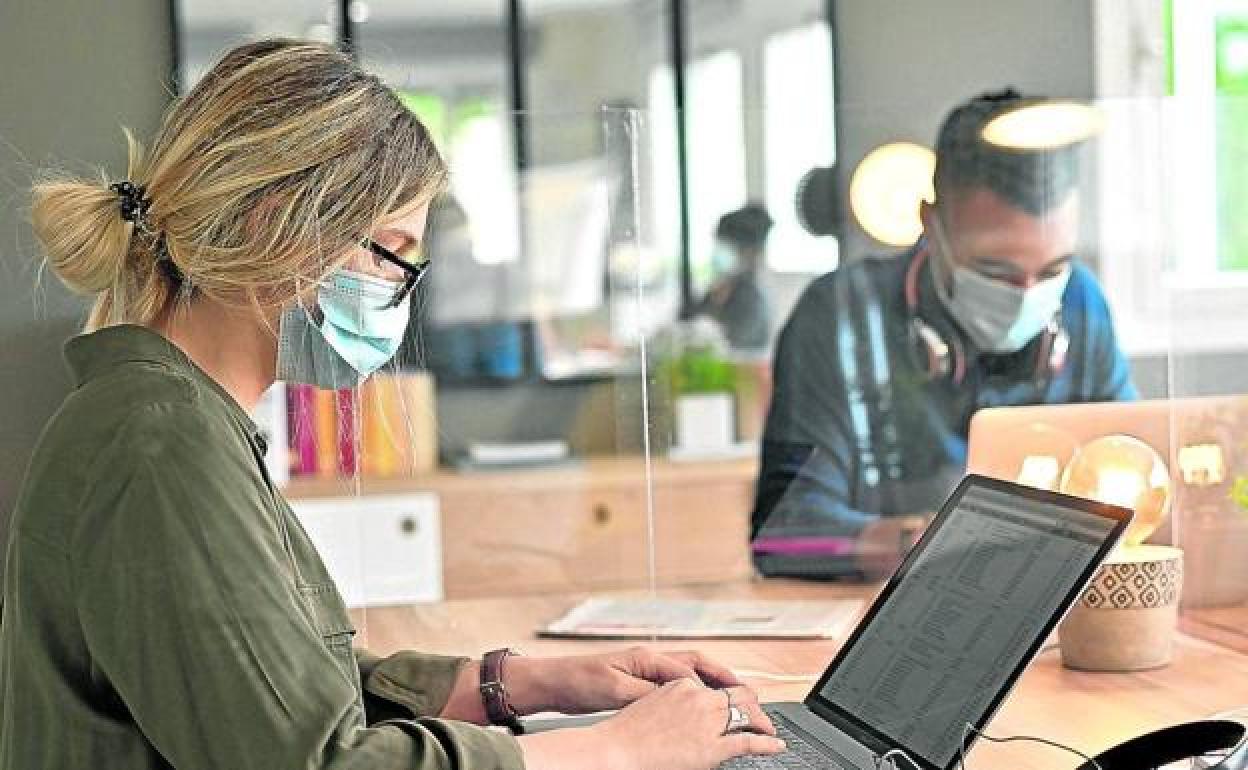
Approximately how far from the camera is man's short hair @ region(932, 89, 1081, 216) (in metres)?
2.65

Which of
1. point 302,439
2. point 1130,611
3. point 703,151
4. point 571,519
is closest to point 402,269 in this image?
point 1130,611

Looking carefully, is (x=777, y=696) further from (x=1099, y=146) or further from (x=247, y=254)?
(x=1099, y=146)

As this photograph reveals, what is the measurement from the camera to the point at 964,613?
64.2 inches

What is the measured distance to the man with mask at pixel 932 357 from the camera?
8.72ft

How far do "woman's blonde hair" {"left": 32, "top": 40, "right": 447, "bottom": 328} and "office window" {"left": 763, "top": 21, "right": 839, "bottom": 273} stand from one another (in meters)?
1.42

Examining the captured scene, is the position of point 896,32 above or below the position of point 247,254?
above

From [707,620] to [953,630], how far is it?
83 centimetres

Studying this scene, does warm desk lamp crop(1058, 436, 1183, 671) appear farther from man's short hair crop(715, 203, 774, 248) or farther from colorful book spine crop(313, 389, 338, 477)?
colorful book spine crop(313, 389, 338, 477)

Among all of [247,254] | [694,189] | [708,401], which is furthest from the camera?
[708,401]

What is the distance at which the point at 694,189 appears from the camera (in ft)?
11.9

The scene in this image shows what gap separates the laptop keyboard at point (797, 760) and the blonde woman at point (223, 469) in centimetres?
3

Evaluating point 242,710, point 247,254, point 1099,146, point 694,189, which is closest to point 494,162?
point 694,189

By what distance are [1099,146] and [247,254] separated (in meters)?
1.59

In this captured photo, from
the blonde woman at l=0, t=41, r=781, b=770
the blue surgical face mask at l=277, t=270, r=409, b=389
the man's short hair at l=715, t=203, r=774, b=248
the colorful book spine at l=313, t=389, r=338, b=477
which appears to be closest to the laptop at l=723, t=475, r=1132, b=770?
the blonde woman at l=0, t=41, r=781, b=770
